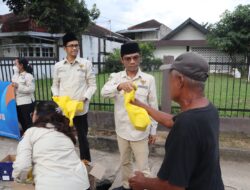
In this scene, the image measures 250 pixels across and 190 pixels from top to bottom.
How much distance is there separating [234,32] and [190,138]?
18.4 metres

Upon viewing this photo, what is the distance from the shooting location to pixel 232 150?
4.38m

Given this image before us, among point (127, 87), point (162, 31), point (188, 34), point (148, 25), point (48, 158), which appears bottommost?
point (48, 158)

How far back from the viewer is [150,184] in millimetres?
1398

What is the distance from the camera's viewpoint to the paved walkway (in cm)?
363

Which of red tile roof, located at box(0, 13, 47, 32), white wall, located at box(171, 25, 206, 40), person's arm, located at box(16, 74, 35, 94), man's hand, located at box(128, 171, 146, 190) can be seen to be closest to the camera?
man's hand, located at box(128, 171, 146, 190)

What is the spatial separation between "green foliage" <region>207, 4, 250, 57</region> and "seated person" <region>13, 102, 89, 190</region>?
17.1 metres

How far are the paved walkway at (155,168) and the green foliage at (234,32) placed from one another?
14826mm

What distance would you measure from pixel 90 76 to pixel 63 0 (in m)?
10.4

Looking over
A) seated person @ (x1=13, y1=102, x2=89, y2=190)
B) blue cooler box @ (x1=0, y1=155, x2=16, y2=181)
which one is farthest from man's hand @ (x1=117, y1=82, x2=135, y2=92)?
blue cooler box @ (x1=0, y1=155, x2=16, y2=181)

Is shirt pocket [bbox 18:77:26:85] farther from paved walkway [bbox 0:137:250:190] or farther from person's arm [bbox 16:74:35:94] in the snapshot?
paved walkway [bbox 0:137:250:190]

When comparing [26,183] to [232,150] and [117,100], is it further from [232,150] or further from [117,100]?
A: [232,150]

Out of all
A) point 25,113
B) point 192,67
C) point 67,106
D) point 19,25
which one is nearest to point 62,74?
point 67,106

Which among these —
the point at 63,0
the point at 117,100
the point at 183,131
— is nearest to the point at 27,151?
the point at 117,100

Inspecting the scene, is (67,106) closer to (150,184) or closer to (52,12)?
(150,184)
